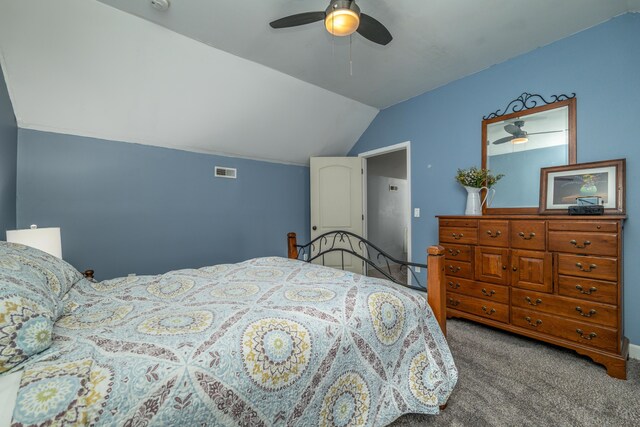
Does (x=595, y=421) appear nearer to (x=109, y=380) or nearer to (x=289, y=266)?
(x=289, y=266)

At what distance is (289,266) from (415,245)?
216 cm

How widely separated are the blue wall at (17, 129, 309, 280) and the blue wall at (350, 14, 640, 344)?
2.14 m

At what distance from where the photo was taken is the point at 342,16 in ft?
5.43

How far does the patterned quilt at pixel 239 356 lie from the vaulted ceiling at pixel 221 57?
198cm

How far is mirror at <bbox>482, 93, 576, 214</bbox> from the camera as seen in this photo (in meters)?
2.38

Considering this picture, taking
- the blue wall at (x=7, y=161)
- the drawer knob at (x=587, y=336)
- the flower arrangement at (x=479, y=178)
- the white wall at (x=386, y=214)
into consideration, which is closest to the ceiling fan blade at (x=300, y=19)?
the flower arrangement at (x=479, y=178)

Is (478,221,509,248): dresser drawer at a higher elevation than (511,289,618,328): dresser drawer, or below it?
higher

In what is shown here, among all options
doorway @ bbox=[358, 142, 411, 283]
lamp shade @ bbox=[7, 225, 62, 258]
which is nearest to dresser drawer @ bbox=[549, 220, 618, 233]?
doorway @ bbox=[358, 142, 411, 283]

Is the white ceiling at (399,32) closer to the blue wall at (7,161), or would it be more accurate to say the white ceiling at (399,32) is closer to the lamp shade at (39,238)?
the blue wall at (7,161)

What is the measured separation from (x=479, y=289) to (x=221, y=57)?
3.41 m

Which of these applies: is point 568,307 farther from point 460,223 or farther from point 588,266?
point 460,223

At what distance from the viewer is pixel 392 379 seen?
4.18ft

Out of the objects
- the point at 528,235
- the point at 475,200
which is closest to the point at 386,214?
the point at 475,200

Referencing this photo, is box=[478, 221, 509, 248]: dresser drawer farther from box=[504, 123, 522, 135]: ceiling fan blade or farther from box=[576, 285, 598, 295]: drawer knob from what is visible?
box=[504, 123, 522, 135]: ceiling fan blade
